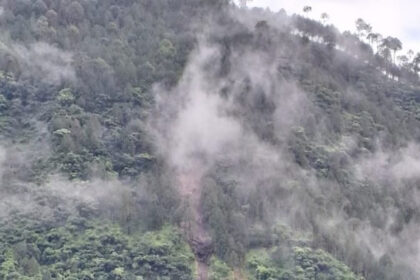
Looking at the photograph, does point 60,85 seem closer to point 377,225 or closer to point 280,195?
point 280,195

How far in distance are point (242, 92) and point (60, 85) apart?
Result: 14580 mm

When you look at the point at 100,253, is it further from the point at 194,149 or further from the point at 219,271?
the point at 194,149

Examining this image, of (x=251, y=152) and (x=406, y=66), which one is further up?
(x=406, y=66)

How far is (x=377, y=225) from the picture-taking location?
6569 centimetres

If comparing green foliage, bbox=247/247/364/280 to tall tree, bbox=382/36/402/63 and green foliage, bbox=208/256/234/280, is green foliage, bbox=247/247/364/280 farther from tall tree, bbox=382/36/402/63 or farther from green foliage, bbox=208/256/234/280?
tall tree, bbox=382/36/402/63

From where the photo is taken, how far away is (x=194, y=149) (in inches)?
2776

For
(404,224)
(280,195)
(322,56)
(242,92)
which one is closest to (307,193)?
(280,195)

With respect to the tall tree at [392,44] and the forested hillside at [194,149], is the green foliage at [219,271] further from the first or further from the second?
the tall tree at [392,44]

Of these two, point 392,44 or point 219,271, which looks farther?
point 392,44

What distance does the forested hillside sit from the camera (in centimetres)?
5981

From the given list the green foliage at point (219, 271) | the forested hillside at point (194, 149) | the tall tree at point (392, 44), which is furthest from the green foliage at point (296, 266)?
the tall tree at point (392, 44)

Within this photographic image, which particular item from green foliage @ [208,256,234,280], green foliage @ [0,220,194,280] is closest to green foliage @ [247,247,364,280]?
green foliage @ [208,256,234,280]

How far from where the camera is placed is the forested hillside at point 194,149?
59.8 metres

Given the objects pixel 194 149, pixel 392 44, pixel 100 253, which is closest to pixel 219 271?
pixel 100 253
